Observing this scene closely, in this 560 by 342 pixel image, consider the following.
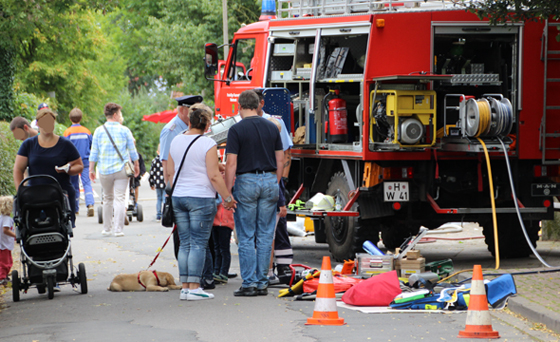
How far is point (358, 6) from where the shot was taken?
36.3 ft

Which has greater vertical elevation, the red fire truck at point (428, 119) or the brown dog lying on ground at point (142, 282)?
the red fire truck at point (428, 119)

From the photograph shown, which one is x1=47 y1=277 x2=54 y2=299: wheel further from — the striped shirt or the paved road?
the striped shirt

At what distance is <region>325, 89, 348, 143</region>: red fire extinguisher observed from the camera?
433 inches

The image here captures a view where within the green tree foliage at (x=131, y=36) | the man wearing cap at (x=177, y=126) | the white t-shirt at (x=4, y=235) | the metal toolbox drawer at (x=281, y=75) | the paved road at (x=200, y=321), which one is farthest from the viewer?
the green tree foliage at (x=131, y=36)

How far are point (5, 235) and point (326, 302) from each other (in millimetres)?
A: 4018

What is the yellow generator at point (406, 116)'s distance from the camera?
31.9ft

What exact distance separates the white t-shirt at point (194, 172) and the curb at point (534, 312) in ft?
9.56

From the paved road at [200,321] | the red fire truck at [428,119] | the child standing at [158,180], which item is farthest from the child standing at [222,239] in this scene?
the child standing at [158,180]

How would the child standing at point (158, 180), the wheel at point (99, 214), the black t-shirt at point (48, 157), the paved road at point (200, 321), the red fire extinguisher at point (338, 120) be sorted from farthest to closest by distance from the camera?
the child standing at point (158, 180) < the wheel at point (99, 214) < the red fire extinguisher at point (338, 120) < the black t-shirt at point (48, 157) < the paved road at point (200, 321)

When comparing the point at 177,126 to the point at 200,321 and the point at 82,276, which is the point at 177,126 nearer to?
the point at 82,276

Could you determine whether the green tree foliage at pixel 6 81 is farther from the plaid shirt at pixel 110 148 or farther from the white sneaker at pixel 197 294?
the white sneaker at pixel 197 294

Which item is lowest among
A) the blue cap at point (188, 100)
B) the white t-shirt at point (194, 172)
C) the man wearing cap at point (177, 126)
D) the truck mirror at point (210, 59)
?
the white t-shirt at point (194, 172)

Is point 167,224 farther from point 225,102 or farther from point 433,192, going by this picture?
point 225,102

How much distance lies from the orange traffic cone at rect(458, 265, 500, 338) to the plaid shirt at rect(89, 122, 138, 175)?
7779 mm
